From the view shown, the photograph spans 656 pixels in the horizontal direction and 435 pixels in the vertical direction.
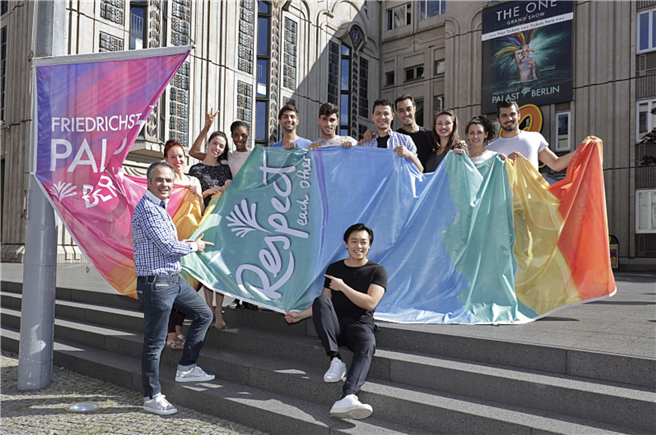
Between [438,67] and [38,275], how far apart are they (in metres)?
23.9

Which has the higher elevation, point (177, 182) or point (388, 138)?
point (388, 138)

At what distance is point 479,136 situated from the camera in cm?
547

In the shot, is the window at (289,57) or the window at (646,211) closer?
the window at (646,211)

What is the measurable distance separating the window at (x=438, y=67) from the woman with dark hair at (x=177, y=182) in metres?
22.4

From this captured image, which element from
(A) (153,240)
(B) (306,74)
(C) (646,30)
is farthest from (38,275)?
(C) (646,30)

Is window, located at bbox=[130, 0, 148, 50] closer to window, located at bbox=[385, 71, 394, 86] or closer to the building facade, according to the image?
the building facade

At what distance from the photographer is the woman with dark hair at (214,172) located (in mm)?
5531

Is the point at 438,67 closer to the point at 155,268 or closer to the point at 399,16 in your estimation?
the point at 399,16

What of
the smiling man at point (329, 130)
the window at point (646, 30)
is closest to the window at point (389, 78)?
the window at point (646, 30)

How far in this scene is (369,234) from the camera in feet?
14.9

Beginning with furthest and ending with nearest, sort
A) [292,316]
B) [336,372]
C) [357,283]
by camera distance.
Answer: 1. [292,316]
2. [357,283]
3. [336,372]

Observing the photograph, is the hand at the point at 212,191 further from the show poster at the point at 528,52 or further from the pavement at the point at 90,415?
the show poster at the point at 528,52

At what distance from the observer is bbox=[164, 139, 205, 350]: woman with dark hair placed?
5.13m

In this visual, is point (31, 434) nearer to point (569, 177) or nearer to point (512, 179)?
point (512, 179)
